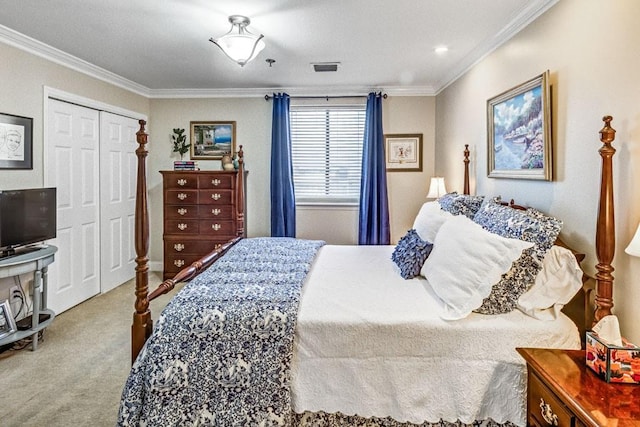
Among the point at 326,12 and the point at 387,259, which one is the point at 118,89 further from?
the point at 387,259


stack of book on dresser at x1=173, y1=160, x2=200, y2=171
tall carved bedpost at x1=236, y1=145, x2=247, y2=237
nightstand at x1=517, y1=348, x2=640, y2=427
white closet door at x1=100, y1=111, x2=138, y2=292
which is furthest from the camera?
stack of book on dresser at x1=173, y1=160, x2=200, y2=171

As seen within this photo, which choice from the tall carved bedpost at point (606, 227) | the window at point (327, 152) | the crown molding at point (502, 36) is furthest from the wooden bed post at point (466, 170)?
the tall carved bedpost at point (606, 227)

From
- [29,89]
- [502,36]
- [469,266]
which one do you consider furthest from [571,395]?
[29,89]

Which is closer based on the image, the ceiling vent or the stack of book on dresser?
the ceiling vent

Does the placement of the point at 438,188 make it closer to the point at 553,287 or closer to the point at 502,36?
the point at 502,36

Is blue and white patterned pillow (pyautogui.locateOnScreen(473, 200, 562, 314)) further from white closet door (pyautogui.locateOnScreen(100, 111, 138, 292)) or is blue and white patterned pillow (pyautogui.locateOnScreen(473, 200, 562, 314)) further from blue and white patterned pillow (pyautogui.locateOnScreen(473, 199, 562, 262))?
white closet door (pyautogui.locateOnScreen(100, 111, 138, 292))

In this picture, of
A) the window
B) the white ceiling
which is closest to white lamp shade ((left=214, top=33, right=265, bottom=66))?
the white ceiling

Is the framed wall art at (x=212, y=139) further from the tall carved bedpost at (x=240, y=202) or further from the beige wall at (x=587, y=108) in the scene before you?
the beige wall at (x=587, y=108)

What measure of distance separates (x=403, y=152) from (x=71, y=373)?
4.16 metres

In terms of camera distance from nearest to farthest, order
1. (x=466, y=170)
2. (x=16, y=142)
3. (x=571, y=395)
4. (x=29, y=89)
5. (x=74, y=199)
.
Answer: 1. (x=571, y=395)
2. (x=16, y=142)
3. (x=29, y=89)
4. (x=466, y=170)
5. (x=74, y=199)

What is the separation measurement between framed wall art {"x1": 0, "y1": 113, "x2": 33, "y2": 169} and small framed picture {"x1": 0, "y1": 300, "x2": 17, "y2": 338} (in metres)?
1.09

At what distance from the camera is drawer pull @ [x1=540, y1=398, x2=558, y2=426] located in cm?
148

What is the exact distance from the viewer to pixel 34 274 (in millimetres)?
3109

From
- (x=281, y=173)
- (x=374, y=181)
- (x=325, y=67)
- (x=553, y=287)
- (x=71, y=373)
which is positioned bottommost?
(x=71, y=373)
